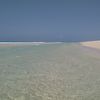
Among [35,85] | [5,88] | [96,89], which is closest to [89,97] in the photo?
[96,89]

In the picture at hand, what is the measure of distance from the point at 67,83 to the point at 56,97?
73 centimetres

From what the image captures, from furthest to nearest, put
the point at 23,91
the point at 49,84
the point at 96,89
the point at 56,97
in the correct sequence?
the point at 49,84, the point at 96,89, the point at 23,91, the point at 56,97

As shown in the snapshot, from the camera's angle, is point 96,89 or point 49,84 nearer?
point 96,89

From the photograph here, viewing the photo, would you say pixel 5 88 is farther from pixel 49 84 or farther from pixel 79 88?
pixel 79 88

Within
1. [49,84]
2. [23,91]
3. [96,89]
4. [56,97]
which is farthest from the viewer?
[49,84]

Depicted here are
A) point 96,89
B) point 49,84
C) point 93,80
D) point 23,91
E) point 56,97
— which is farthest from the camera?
point 93,80

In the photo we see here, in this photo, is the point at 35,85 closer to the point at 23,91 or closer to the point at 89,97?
the point at 23,91

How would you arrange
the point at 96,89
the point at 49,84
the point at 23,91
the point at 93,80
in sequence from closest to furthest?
the point at 23,91 → the point at 96,89 → the point at 49,84 → the point at 93,80

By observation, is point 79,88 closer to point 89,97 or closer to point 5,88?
point 89,97

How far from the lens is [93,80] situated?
3117 millimetres

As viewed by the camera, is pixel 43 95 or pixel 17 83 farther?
pixel 17 83

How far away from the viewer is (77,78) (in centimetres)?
325

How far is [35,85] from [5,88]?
0.43 m

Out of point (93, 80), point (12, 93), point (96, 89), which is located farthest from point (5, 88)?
point (93, 80)
